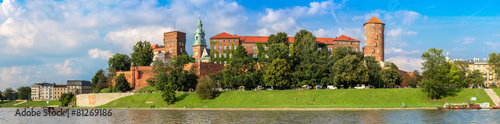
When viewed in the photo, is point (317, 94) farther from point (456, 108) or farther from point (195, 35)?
point (195, 35)

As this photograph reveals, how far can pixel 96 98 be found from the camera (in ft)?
286

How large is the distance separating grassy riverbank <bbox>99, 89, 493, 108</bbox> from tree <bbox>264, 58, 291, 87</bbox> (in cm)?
309

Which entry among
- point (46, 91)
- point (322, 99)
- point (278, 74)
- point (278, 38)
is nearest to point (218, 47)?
point (278, 38)

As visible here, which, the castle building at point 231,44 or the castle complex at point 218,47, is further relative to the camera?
the castle building at point 231,44

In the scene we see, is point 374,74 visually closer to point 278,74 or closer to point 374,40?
point 278,74

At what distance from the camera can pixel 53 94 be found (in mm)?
170000

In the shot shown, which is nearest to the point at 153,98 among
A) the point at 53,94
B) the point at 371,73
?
the point at 371,73

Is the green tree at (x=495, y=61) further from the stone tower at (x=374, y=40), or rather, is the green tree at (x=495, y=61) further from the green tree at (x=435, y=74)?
the stone tower at (x=374, y=40)


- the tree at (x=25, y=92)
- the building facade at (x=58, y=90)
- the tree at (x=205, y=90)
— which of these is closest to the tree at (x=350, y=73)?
the tree at (x=205, y=90)

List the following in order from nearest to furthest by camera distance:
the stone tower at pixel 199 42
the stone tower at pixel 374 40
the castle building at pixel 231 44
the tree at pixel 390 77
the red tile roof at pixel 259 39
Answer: the tree at pixel 390 77 < the castle building at pixel 231 44 < the red tile roof at pixel 259 39 < the stone tower at pixel 374 40 < the stone tower at pixel 199 42

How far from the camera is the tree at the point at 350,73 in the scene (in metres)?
70.0

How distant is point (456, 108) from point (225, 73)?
3938 centimetres

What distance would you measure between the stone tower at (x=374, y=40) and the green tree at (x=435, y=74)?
1508 inches

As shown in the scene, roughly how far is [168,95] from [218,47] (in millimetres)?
30392
